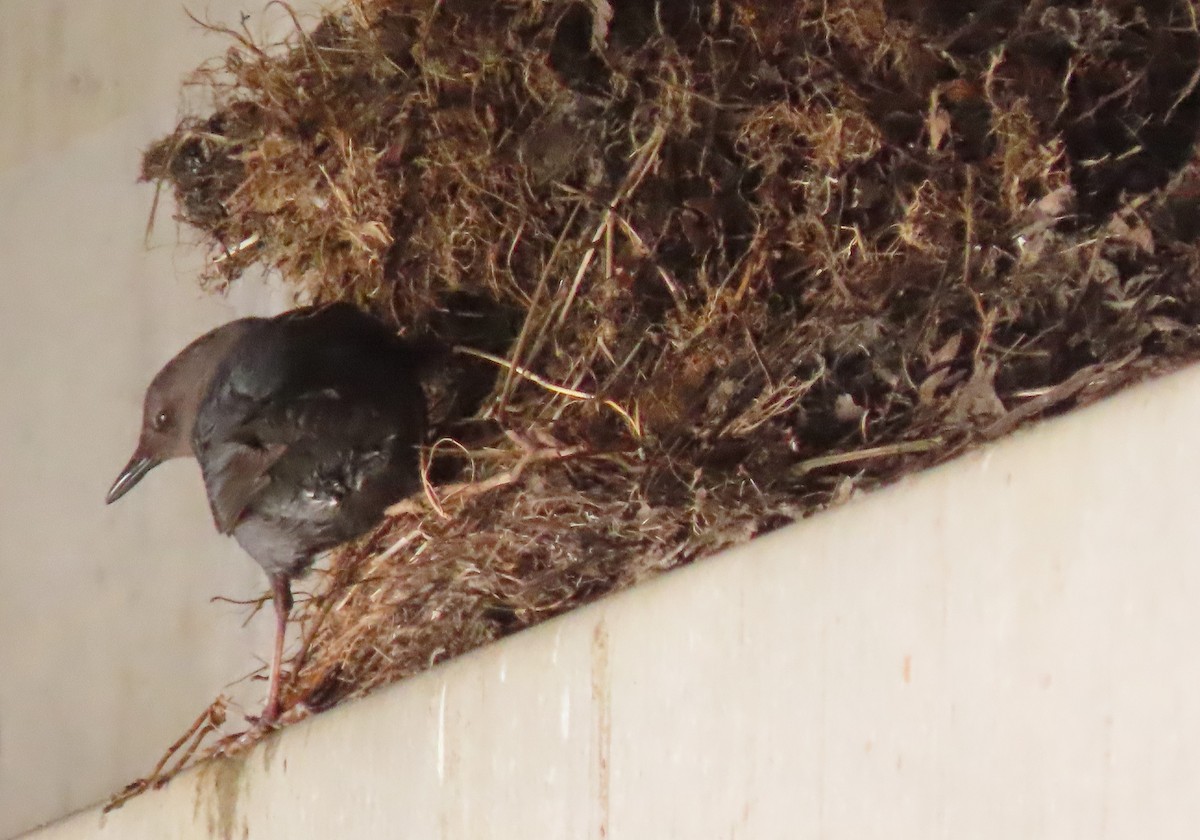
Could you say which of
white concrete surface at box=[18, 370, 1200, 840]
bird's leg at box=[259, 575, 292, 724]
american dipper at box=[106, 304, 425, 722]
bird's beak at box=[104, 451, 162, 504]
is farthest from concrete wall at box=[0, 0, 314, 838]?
white concrete surface at box=[18, 370, 1200, 840]

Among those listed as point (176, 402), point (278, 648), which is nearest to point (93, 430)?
point (176, 402)

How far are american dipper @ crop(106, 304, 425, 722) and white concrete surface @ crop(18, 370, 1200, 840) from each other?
1.13 ft

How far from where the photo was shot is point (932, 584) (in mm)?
1015

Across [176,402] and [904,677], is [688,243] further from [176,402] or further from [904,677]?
[176,402]

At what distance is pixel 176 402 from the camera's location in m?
2.15

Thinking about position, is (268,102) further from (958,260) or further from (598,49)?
(958,260)

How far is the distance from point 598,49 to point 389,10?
34 cm

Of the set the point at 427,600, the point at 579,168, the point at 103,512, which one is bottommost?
the point at 103,512

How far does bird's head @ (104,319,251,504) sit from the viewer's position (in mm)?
2092

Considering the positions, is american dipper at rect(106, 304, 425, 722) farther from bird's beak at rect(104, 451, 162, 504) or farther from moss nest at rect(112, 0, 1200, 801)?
bird's beak at rect(104, 451, 162, 504)

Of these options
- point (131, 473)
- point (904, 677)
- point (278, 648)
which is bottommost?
point (278, 648)

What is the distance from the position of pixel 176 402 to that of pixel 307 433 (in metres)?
0.50

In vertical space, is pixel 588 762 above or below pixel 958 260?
below

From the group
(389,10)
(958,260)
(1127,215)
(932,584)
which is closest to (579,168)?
(389,10)
